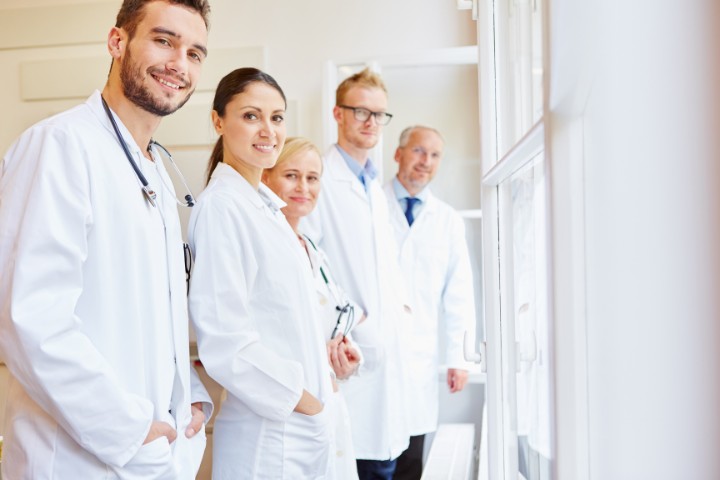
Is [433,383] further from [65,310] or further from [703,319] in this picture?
[703,319]

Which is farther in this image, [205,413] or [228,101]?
[228,101]

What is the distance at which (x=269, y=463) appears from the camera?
1.60 metres

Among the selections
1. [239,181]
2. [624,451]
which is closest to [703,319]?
[624,451]

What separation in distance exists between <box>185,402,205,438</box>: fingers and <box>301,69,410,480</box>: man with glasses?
986mm

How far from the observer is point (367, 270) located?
2562 millimetres

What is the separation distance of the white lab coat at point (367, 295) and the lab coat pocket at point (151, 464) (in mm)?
1309

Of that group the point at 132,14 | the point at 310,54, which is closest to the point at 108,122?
the point at 132,14

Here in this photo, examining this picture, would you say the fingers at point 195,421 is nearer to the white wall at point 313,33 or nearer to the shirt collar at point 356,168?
the shirt collar at point 356,168

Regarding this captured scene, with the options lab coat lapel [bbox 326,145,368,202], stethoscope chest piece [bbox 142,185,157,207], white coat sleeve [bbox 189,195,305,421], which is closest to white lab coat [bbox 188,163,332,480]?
white coat sleeve [bbox 189,195,305,421]

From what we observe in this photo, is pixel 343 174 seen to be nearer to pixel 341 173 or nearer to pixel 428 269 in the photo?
pixel 341 173

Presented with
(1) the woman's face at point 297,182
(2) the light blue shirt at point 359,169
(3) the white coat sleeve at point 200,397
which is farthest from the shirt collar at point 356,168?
(3) the white coat sleeve at point 200,397

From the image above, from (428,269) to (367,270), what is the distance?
52 centimetres

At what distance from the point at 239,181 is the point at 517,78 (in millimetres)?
878

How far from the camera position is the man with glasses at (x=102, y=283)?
1.06 m
